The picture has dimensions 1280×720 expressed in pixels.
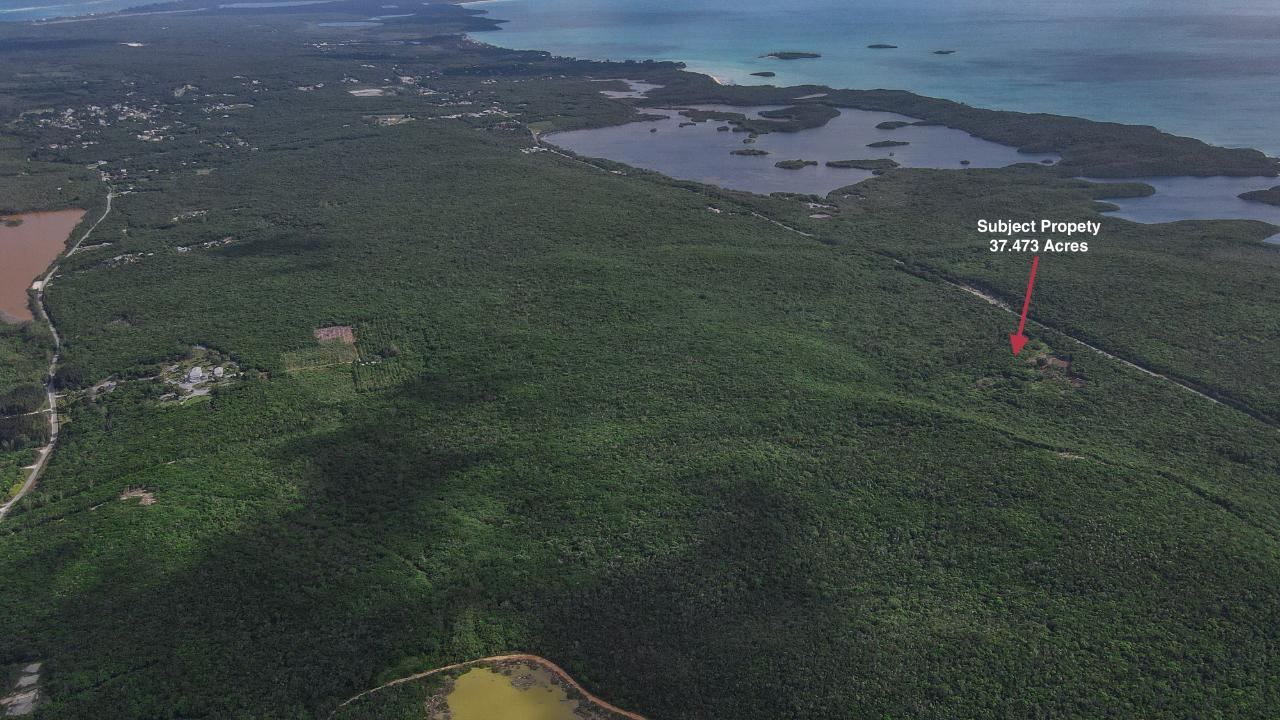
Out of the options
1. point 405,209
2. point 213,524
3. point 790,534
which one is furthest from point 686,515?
point 405,209

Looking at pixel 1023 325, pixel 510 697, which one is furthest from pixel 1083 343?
pixel 510 697

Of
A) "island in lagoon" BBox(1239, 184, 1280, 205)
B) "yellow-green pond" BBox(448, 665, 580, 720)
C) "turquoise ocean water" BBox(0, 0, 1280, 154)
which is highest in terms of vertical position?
"turquoise ocean water" BBox(0, 0, 1280, 154)

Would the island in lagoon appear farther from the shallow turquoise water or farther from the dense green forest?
the shallow turquoise water

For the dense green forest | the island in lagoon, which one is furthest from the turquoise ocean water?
the dense green forest

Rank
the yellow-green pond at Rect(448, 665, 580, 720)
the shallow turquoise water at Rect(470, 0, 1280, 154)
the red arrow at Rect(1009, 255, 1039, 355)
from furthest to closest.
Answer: the shallow turquoise water at Rect(470, 0, 1280, 154)
the red arrow at Rect(1009, 255, 1039, 355)
the yellow-green pond at Rect(448, 665, 580, 720)

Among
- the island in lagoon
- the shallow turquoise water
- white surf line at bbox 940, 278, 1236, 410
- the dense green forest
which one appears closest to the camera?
the dense green forest

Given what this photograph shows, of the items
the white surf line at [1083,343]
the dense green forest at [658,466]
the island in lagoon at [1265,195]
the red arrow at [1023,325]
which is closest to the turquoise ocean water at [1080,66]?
the island in lagoon at [1265,195]

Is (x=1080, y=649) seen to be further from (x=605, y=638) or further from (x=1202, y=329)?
(x=1202, y=329)
